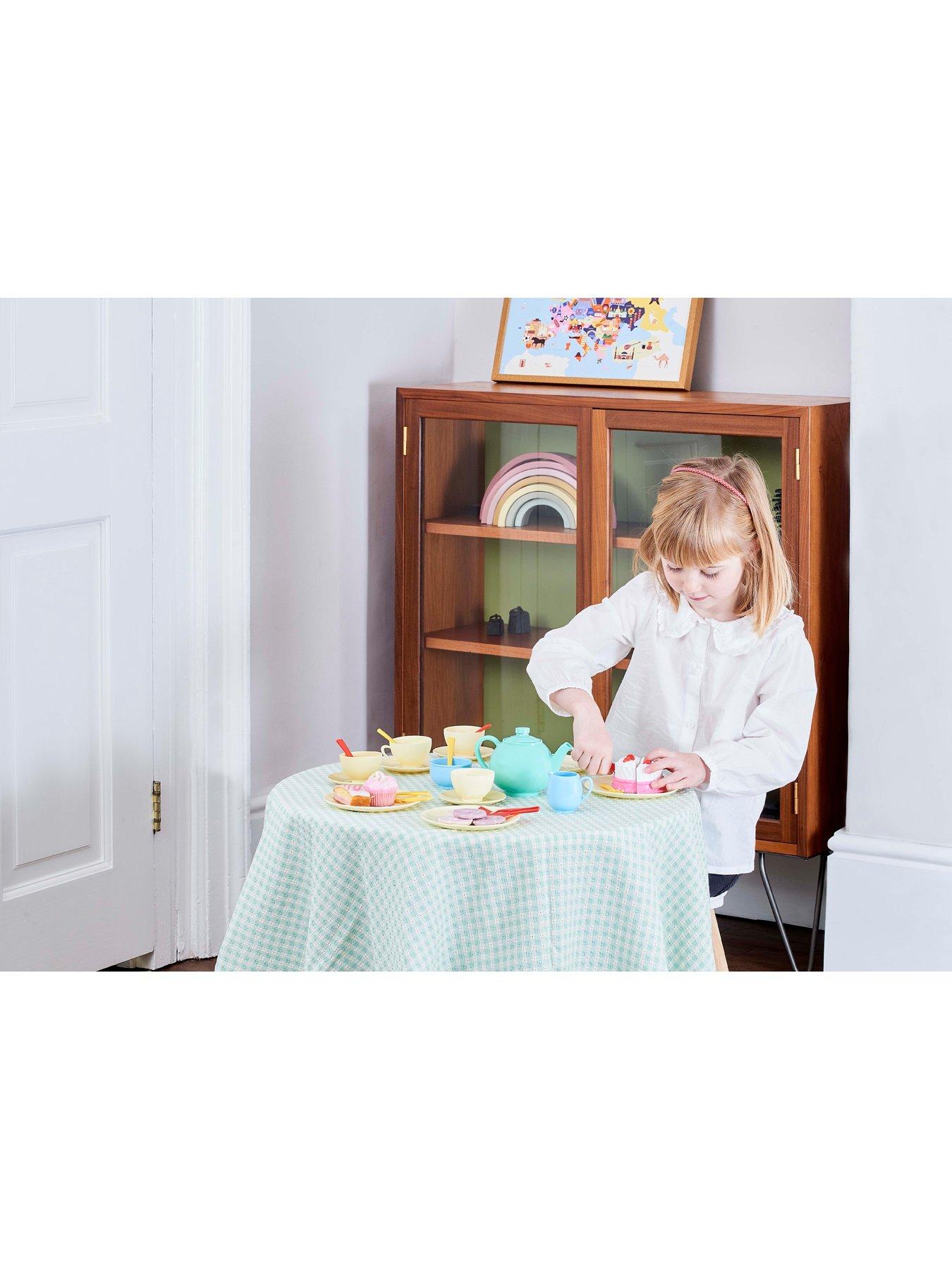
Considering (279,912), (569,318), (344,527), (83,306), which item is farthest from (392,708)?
(279,912)

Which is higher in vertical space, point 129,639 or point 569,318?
point 569,318

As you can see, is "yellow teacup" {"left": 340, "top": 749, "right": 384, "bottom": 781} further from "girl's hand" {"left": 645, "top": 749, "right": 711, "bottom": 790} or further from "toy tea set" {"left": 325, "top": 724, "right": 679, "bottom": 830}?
"girl's hand" {"left": 645, "top": 749, "right": 711, "bottom": 790}

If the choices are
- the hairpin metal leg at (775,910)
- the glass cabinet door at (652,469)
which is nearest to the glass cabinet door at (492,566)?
the glass cabinet door at (652,469)

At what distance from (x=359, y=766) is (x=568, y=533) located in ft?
4.34

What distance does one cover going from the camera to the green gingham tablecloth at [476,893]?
7.90ft

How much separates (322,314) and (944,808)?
2002 mm

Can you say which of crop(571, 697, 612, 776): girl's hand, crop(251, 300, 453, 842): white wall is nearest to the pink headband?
crop(571, 697, 612, 776): girl's hand

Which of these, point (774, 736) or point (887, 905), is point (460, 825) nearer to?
point (774, 736)

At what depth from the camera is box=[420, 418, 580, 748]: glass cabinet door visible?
391 centimetres

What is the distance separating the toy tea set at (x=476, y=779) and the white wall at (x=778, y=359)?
1.39 m

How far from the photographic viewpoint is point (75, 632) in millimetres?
3400

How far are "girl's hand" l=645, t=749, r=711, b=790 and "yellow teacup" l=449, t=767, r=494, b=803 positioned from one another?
1.04ft

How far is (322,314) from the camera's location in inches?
156

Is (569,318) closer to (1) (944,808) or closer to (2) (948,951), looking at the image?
(1) (944,808)
